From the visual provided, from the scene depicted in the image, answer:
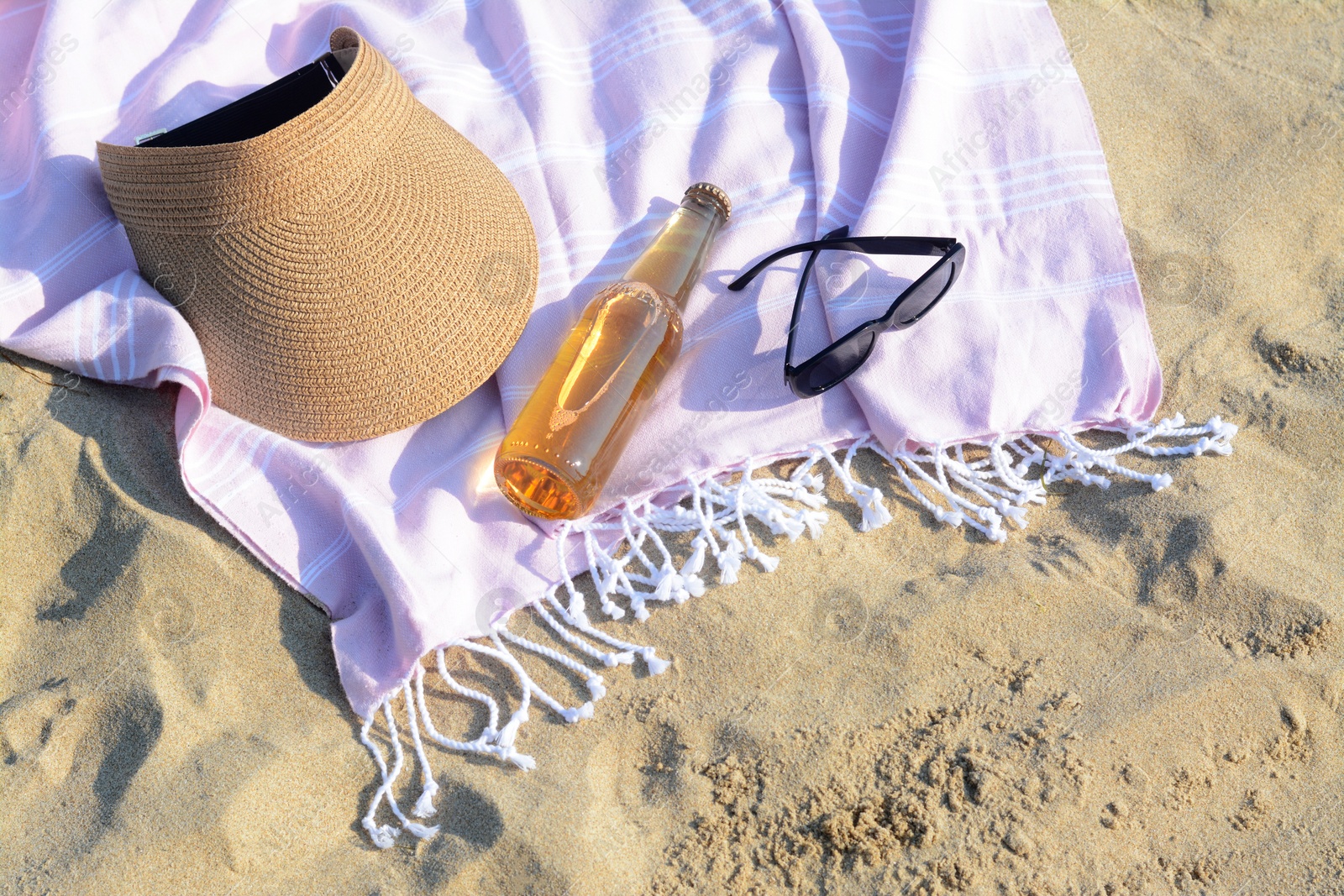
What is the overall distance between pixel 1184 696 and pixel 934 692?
1.15 feet

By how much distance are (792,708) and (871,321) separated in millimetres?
679

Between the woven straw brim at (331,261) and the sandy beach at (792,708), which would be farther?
the woven straw brim at (331,261)

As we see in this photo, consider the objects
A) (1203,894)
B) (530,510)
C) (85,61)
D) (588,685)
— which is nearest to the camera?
(1203,894)

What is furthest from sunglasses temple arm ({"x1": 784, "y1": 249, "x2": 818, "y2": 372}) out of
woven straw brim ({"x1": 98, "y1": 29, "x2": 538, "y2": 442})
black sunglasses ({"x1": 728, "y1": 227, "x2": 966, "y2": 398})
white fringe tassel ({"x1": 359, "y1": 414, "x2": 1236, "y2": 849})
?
woven straw brim ({"x1": 98, "y1": 29, "x2": 538, "y2": 442})

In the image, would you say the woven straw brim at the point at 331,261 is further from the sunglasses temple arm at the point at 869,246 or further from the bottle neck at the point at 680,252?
the sunglasses temple arm at the point at 869,246

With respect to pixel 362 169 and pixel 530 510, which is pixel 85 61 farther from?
pixel 530 510

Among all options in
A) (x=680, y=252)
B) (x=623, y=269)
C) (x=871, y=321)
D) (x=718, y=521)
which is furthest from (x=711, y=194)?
(x=718, y=521)

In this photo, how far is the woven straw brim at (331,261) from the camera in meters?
1.49

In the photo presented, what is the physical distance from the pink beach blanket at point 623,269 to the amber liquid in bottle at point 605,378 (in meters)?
0.07

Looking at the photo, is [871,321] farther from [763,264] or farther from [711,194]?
[711,194]

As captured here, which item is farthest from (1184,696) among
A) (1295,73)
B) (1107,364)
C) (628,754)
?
(1295,73)

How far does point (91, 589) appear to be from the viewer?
1494 mm

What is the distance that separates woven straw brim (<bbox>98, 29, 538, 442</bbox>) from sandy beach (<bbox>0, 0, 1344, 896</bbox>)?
0.24m

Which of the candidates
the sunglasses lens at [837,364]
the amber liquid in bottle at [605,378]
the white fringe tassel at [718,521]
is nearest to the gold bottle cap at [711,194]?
the amber liquid in bottle at [605,378]
